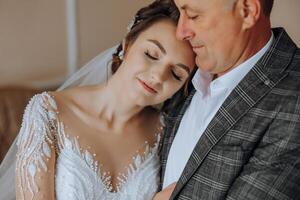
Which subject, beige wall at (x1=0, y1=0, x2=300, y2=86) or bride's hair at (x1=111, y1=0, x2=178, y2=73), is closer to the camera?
bride's hair at (x1=111, y1=0, x2=178, y2=73)

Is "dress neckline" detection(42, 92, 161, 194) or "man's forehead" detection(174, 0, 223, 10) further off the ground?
"man's forehead" detection(174, 0, 223, 10)

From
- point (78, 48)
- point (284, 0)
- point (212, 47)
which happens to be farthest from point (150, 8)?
point (284, 0)

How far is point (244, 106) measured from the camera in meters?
1.29

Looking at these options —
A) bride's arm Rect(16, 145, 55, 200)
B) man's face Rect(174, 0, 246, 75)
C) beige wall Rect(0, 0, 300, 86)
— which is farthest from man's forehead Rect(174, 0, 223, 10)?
beige wall Rect(0, 0, 300, 86)

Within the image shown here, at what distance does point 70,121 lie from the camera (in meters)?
1.58

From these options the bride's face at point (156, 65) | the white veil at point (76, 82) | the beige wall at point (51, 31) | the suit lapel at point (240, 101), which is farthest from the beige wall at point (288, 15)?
the suit lapel at point (240, 101)

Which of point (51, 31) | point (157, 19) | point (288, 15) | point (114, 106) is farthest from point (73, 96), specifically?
point (288, 15)

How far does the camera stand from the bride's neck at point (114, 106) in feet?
Answer: 5.27

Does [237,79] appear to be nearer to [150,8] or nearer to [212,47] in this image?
[212,47]

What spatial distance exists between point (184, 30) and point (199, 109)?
253 mm

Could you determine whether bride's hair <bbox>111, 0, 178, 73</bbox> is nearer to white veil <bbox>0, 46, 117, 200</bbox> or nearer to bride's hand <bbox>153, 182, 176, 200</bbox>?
white veil <bbox>0, 46, 117, 200</bbox>

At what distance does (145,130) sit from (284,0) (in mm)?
1105

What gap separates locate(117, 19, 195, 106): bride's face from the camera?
4.95ft

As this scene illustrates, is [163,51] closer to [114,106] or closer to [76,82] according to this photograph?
[114,106]
